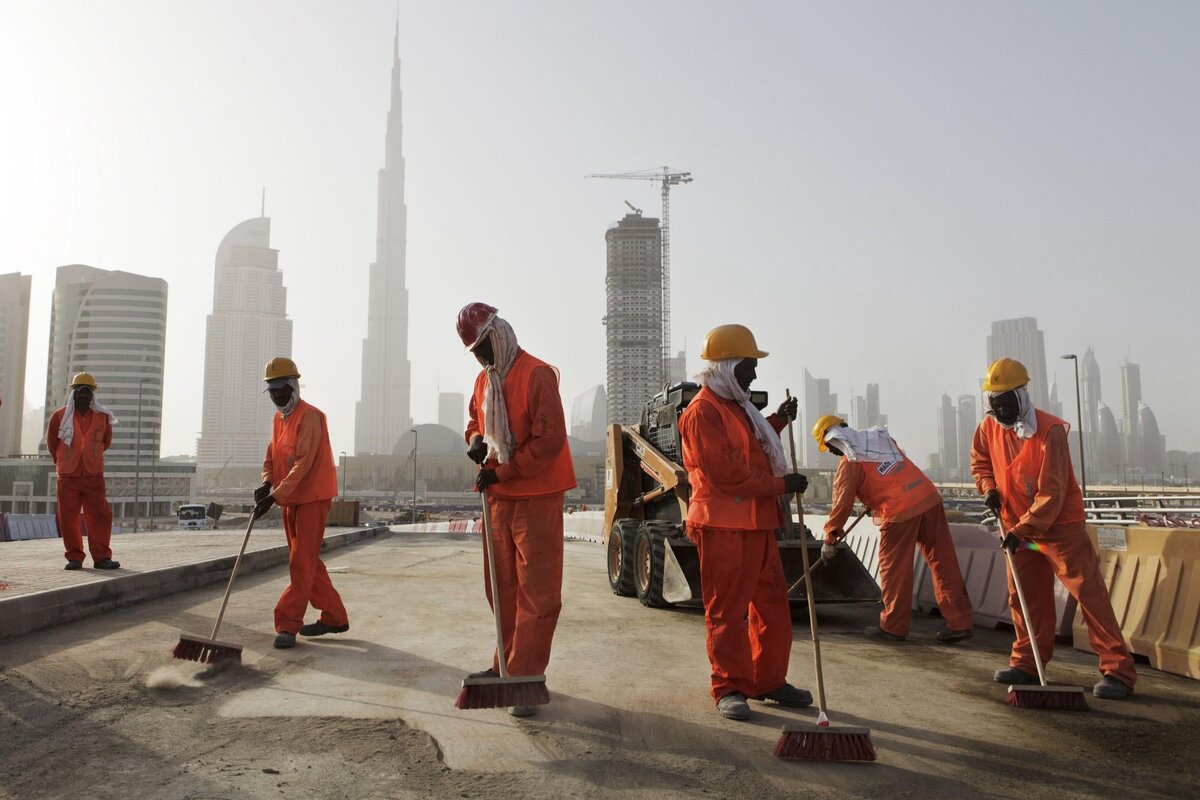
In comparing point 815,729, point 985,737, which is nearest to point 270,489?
point 815,729

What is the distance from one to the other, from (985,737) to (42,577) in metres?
8.09

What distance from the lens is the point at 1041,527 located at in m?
4.93

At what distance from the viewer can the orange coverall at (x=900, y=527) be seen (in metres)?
6.62

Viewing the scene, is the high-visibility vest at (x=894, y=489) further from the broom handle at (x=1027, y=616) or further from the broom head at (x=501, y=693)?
the broom head at (x=501, y=693)

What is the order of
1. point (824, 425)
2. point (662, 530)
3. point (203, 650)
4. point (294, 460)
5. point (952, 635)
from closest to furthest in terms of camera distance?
1. point (203, 650)
2. point (294, 460)
3. point (952, 635)
4. point (824, 425)
5. point (662, 530)

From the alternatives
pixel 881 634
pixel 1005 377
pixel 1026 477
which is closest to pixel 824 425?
pixel 881 634

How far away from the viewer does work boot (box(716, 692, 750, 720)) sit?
4.01m

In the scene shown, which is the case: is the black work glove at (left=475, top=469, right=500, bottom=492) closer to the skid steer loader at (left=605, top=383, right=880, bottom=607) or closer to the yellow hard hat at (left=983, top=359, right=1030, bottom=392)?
the skid steer loader at (left=605, top=383, right=880, bottom=607)

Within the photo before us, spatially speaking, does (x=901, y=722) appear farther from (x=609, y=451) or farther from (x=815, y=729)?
(x=609, y=451)

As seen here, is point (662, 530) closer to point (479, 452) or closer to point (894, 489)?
point (894, 489)

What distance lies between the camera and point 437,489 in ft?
485

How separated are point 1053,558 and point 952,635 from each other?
167 cm

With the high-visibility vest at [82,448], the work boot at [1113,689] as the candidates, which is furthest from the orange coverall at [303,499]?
the work boot at [1113,689]

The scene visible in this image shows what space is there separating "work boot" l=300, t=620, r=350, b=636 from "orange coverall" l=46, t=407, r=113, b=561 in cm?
379
